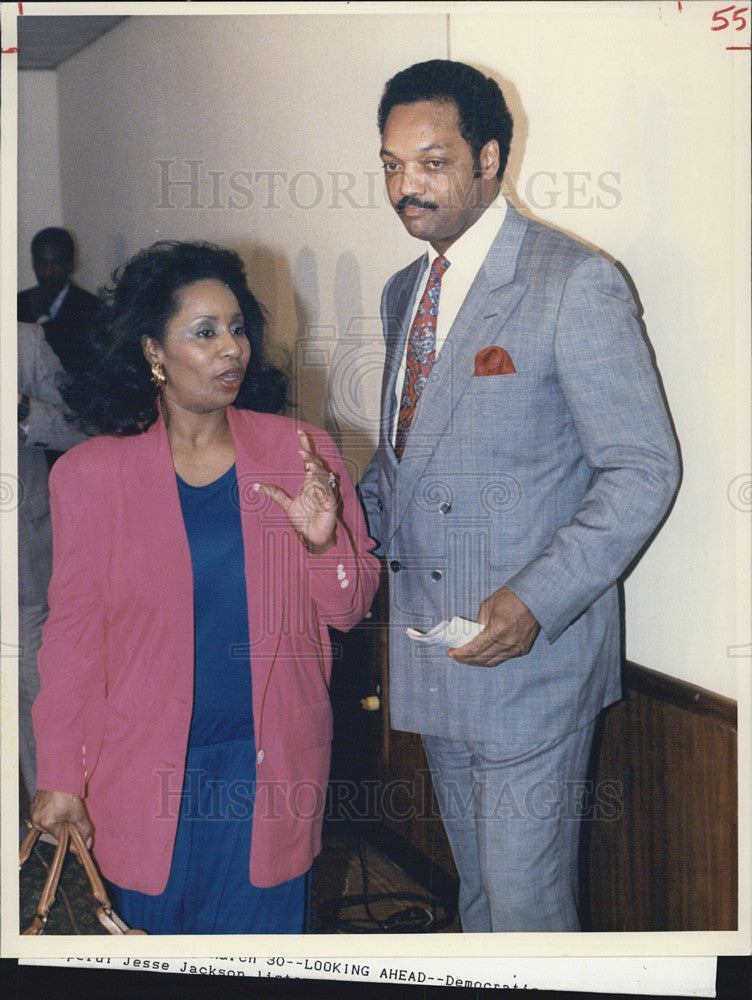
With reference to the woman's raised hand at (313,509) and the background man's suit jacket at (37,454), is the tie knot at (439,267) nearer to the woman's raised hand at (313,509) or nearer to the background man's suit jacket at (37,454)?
the woman's raised hand at (313,509)

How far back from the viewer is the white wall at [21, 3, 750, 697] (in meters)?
1.73

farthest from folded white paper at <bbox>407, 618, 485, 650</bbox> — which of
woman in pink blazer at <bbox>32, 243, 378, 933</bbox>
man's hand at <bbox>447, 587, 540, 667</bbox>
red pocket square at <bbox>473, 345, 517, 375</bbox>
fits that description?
red pocket square at <bbox>473, 345, 517, 375</bbox>

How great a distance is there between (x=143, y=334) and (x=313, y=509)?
1.45ft

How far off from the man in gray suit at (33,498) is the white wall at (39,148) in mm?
227

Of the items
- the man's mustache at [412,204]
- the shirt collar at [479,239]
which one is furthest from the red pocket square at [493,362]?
the man's mustache at [412,204]

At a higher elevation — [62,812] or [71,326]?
[71,326]

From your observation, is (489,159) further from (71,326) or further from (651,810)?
(651,810)

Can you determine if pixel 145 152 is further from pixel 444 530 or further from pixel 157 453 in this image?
pixel 444 530

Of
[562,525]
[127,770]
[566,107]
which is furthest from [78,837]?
[566,107]

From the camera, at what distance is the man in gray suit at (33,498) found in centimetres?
182

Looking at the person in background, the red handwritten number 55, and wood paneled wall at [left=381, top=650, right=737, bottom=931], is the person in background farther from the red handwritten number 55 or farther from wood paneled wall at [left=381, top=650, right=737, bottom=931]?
the red handwritten number 55

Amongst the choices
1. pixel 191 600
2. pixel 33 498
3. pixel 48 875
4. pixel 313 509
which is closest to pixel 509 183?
pixel 313 509

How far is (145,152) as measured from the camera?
5.95 ft

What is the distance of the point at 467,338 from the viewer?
1689mm
